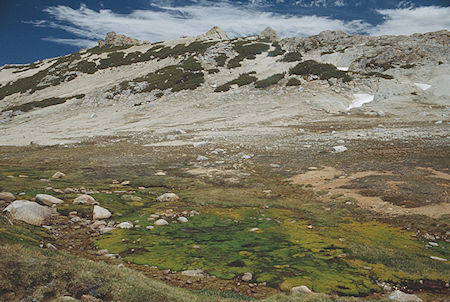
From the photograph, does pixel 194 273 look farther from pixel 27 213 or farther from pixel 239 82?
pixel 239 82

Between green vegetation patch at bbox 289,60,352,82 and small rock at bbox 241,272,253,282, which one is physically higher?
green vegetation patch at bbox 289,60,352,82

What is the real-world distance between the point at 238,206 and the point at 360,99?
39.3 m

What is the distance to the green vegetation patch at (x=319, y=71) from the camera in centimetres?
4906

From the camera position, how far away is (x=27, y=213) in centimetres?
945

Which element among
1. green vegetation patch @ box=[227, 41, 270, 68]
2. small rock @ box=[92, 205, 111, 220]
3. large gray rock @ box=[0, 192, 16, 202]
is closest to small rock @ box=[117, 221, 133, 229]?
small rock @ box=[92, 205, 111, 220]

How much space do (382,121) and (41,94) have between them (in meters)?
70.2

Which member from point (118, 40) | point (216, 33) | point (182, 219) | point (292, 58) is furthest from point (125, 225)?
point (118, 40)

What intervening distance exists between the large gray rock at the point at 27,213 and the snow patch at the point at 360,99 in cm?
4021

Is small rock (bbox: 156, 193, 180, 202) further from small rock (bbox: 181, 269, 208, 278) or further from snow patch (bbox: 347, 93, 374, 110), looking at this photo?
snow patch (bbox: 347, 93, 374, 110)

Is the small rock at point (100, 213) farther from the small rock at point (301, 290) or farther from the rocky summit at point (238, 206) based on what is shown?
the small rock at point (301, 290)

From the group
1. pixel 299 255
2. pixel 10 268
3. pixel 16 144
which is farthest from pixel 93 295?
pixel 16 144

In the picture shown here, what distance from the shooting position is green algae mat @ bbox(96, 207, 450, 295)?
6934 millimetres

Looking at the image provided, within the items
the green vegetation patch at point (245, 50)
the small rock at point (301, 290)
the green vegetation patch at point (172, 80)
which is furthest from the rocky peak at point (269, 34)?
the small rock at point (301, 290)

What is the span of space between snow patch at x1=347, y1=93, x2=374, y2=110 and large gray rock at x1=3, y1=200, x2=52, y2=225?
132ft
